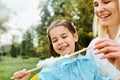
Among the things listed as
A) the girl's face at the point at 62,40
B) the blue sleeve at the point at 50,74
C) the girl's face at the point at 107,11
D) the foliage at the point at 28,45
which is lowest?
the foliage at the point at 28,45

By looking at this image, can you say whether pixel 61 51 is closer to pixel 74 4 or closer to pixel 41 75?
pixel 41 75

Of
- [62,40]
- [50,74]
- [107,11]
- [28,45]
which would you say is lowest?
[28,45]

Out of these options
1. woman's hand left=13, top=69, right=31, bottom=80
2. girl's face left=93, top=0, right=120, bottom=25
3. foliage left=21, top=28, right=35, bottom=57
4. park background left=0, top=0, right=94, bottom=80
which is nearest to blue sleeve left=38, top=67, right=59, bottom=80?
woman's hand left=13, top=69, right=31, bottom=80

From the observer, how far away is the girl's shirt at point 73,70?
53.6 inches

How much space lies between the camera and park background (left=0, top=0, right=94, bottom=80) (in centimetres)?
922

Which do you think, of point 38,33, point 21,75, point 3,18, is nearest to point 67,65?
point 21,75

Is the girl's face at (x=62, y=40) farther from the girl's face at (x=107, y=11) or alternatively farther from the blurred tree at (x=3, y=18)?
the blurred tree at (x=3, y=18)

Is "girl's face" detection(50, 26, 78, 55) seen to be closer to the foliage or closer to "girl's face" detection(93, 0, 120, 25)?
"girl's face" detection(93, 0, 120, 25)

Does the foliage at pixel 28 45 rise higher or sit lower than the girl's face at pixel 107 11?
lower

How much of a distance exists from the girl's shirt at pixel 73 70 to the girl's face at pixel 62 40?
1.8 inches

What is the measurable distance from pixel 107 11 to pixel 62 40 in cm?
24

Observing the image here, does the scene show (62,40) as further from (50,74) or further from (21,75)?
(21,75)

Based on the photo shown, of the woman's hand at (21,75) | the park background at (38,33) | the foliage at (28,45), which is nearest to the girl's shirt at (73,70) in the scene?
the woman's hand at (21,75)

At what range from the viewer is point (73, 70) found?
1.38 meters
